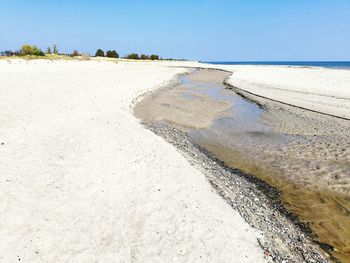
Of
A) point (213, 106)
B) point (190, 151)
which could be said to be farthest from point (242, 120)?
point (190, 151)

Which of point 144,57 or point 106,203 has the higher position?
point 106,203

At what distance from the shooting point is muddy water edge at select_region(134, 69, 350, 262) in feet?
25.4

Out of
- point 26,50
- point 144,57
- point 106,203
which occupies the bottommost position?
point 144,57

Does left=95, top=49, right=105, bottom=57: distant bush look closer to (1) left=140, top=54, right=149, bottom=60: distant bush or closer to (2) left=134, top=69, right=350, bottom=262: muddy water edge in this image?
(1) left=140, top=54, right=149, bottom=60: distant bush

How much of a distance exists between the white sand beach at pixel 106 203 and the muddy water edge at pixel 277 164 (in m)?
0.98

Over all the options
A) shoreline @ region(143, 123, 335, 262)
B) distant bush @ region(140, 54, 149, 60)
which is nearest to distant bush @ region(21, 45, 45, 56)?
distant bush @ region(140, 54, 149, 60)

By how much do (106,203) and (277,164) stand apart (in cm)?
737

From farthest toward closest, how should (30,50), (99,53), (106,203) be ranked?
(99,53) → (30,50) → (106,203)

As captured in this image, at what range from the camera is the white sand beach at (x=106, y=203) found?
6.17m

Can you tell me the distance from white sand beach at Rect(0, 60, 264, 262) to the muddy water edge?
38.5 inches

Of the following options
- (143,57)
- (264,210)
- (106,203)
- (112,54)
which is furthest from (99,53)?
(264,210)

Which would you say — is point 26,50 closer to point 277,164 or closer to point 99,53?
point 99,53

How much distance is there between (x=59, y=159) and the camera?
33.3 ft

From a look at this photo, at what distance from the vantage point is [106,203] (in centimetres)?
776
